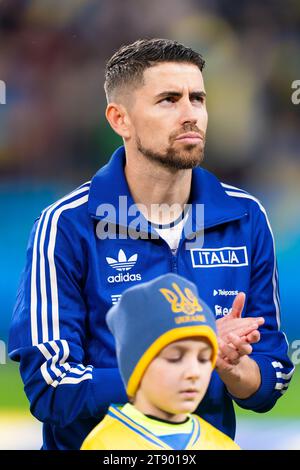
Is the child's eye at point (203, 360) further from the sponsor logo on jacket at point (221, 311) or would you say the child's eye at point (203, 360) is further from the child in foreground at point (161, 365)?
the sponsor logo on jacket at point (221, 311)

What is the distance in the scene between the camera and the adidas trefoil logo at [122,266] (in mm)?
1604

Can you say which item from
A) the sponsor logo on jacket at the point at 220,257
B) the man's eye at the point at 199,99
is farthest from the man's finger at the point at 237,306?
the man's eye at the point at 199,99

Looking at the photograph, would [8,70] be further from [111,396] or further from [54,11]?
[111,396]

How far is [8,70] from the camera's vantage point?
256 cm

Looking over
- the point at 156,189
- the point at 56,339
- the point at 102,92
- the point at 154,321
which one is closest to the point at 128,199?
the point at 156,189

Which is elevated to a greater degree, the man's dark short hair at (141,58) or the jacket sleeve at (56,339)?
the man's dark short hair at (141,58)

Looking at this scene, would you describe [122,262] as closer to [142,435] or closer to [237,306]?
[237,306]

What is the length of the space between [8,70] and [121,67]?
97 cm

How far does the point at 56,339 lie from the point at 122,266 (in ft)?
0.55

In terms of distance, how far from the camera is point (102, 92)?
2.57 m

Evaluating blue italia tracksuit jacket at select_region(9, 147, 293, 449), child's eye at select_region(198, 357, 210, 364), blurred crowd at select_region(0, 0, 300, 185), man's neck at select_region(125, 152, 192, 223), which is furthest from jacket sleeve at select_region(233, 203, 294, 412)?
blurred crowd at select_region(0, 0, 300, 185)

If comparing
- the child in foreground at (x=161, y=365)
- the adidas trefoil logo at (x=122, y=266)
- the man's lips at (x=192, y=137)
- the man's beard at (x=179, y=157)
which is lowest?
the child in foreground at (x=161, y=365)
